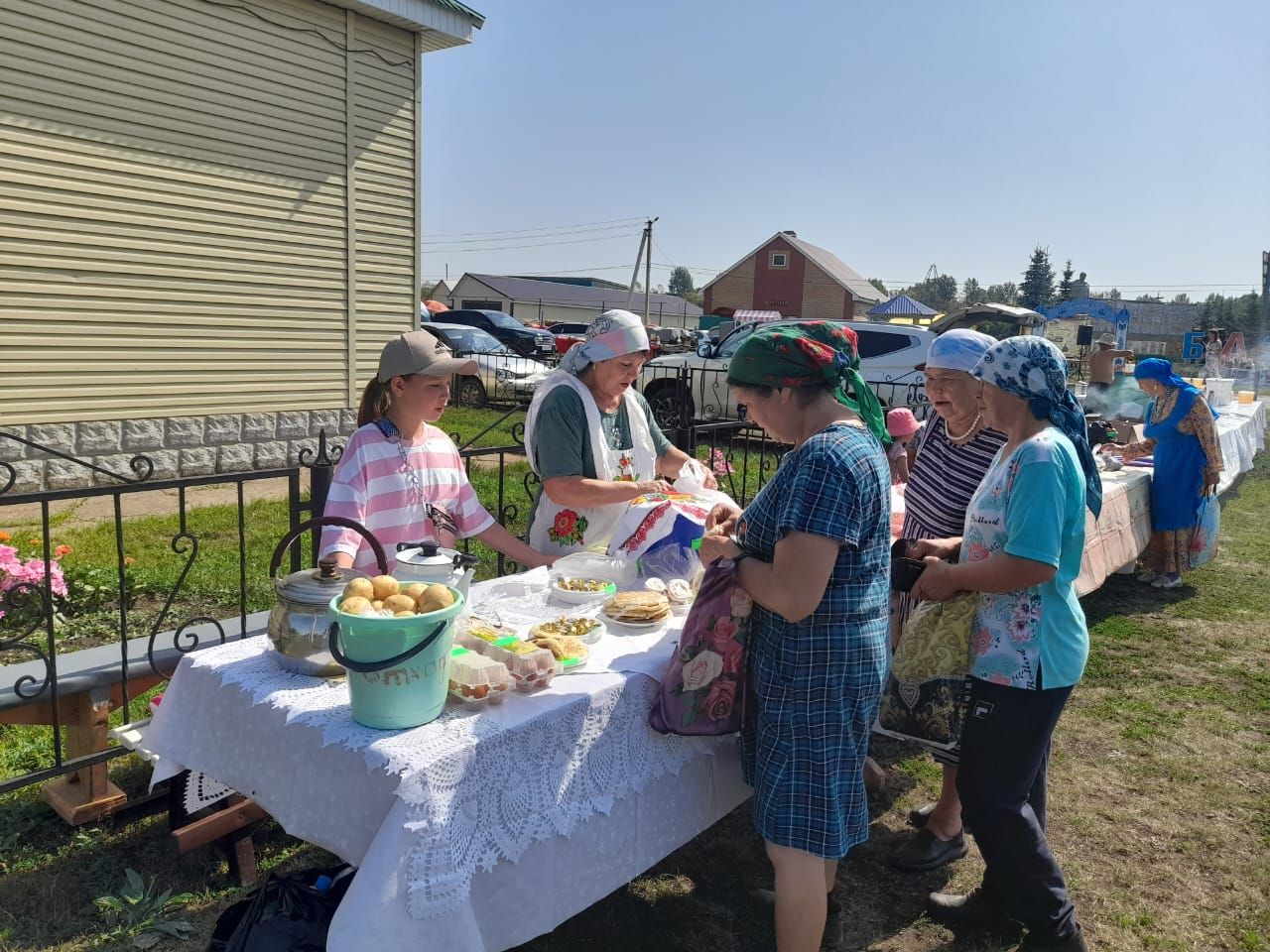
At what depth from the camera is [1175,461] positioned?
6629 millimetres

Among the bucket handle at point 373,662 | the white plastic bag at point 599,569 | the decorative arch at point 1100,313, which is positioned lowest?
the white plastic bag at point 599,569

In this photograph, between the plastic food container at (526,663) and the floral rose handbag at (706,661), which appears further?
the floral rose handbag at (706,661)

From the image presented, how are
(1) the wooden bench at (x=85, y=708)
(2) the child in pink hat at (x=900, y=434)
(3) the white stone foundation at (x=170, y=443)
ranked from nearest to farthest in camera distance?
(1) the wooden bench at (x=85, y=708)
(2) the child in pink hat at (x=900, y=434)
(3) the white stone foundation at (x=170, y=443)

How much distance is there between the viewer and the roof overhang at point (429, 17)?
363 inches

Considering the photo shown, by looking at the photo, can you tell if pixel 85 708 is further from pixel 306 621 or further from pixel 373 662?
pixel 373 662

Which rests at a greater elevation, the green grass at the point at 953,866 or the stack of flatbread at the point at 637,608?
the stack of flatbread at the point at 637,608

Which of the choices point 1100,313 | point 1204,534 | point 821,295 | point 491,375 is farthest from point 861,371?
point 821,295

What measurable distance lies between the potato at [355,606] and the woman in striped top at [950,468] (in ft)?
6.96

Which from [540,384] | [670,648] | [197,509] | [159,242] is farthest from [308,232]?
[670,648]

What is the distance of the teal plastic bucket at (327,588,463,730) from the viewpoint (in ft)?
5.51

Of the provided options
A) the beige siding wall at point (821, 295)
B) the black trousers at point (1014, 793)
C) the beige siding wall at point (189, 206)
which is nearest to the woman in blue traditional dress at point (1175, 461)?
the black trousers at point (1014, 793)

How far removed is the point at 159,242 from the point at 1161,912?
8.94 meters

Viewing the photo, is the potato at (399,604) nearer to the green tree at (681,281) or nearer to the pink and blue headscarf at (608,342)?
the pink and blue headscarf at (608,342)

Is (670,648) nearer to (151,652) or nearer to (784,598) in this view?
(784,598)
